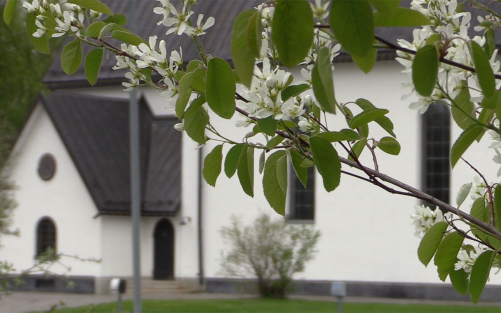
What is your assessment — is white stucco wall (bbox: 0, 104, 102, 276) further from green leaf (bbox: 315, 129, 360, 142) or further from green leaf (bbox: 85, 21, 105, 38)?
green leaf (bbox: 315, 129, 360, 142)

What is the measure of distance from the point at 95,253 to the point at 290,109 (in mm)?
20059

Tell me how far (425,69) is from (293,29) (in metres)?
0.26

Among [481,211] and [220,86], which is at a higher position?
[220,86]

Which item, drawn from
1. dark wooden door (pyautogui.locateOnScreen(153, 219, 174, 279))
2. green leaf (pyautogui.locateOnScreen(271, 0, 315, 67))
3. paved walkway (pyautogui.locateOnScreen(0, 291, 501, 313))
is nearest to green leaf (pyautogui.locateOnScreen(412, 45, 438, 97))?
green leaf (pyautogui.locateOnScreen(271, 0, 315, 67))

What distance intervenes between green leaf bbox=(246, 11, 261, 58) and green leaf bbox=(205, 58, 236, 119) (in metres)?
0.28

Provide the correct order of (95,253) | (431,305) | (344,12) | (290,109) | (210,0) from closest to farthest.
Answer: (344,12) < (290,109) < (431,305) < (95,253) < (210,0)

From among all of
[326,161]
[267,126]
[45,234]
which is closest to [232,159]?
[267,126]

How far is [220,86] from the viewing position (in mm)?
1732

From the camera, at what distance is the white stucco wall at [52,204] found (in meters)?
21.4

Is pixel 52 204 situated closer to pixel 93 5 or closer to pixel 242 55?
pixel 93 5

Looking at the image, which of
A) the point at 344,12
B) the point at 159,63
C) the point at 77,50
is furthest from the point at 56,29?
the point at 344,12

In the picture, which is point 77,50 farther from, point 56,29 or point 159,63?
point 159,63

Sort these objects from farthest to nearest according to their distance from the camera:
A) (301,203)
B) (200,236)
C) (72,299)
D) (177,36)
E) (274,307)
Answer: (200,236) → (177,36) → (301,203) → (72,299) → (274,307)

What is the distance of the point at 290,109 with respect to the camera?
180cm
